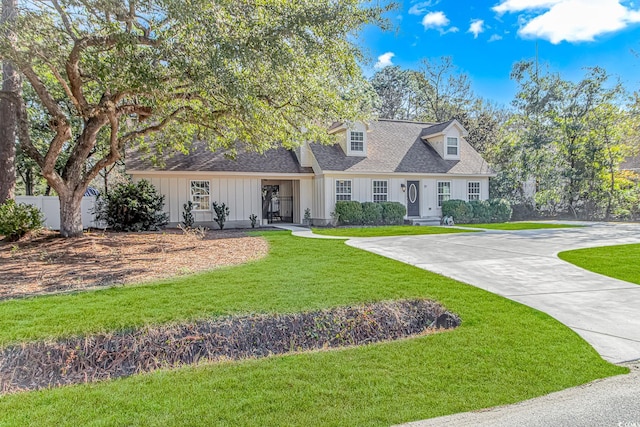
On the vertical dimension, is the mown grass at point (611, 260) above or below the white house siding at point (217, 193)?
below

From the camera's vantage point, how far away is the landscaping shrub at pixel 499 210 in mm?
21078

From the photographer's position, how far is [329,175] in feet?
59.8

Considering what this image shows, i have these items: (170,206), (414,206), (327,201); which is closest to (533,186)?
(414,206)

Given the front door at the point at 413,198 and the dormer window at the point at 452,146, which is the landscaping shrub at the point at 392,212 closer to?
the front door at the point at 413,198

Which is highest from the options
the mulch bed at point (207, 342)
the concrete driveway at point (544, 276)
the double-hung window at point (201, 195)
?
the double-hung window at point (201, 195)

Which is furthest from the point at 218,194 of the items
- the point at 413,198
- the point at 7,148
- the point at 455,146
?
the point at 455,146

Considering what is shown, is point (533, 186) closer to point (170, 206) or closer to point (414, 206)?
point (414, 206)

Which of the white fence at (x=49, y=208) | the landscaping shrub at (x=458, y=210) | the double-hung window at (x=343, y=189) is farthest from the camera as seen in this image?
the landscaping shrub at (x=458, y=210)

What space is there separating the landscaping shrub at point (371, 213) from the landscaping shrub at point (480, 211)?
18.1 feet

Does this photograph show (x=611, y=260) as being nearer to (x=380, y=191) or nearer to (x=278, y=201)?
(x=380, y=191)

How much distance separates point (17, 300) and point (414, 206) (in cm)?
1735

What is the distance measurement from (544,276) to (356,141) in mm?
13689

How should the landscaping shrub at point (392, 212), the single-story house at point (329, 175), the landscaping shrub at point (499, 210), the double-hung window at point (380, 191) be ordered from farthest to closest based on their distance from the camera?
the landscaping shrub at point (499, 210) < the double-hung window at point (380, 191) < the landscaping shrub at point (392, 212) < the single-story house at point (329, 175)

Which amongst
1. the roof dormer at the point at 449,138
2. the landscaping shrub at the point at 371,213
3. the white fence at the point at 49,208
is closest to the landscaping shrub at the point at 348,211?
the landscaping shrub at the point at 371,213
